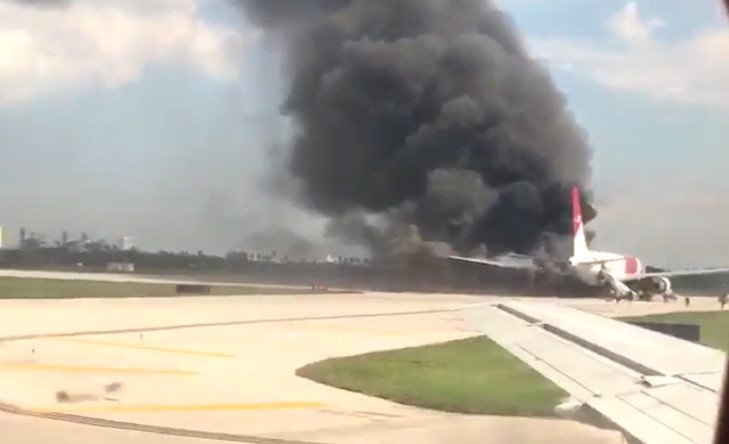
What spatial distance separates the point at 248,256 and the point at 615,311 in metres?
4.86

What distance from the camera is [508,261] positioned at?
14578mm

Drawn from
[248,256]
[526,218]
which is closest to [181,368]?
[248,256]

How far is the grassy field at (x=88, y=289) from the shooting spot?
46.1ft

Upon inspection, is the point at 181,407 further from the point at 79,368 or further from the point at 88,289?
the point at 88,289

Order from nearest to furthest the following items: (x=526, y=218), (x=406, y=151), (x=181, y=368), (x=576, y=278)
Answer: (x=181, y=368), (x=576, y=278), (x=526, y=218), (x=406, y=151)

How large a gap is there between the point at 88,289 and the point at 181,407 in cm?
1024

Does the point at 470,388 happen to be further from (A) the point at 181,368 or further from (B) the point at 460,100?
(B) the point at 460,100

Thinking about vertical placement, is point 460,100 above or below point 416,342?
above

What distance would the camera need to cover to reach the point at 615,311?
33.5 ft

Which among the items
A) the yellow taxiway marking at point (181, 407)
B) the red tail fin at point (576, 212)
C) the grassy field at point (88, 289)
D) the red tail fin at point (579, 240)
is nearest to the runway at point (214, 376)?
the yellow taxiway marking at point (181, 407)

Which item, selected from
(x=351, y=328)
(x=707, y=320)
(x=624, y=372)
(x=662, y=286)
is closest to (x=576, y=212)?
(x=662, y=286)

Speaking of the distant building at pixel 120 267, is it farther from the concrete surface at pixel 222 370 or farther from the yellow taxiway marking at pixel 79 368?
the yellow taxiway marking at pixel 79 368

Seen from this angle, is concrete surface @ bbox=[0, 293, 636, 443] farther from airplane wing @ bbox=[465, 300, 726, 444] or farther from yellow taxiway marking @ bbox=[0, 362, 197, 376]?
airplane wing @ bbox=[465, 300, 726, 444]

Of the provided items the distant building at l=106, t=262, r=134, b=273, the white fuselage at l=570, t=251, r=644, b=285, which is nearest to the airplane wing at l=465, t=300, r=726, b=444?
the white fuselage at l=570, t=251, r=644, b=285
